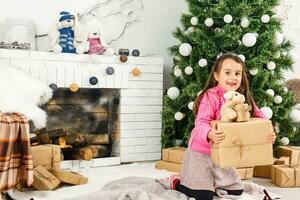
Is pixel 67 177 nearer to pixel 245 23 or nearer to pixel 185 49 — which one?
pixel 185 49

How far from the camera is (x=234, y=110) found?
196 centimetres

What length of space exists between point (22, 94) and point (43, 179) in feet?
1.77

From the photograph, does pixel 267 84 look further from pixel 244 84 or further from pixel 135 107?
pixel 135 107

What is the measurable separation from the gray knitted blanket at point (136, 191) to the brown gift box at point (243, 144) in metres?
0.39

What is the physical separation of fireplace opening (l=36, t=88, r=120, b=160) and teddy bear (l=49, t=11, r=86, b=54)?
342 mm

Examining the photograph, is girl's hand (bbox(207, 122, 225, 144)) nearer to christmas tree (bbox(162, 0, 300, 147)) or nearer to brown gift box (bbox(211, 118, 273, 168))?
brown gift box (bbox(211, 118, 273, 168))

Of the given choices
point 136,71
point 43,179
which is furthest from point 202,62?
point 43,179

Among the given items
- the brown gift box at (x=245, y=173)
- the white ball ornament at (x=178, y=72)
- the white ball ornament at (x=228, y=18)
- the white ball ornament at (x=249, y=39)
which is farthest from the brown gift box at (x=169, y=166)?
the white ball ornament at (x=228, y=18)

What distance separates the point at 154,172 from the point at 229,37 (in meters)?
1.18

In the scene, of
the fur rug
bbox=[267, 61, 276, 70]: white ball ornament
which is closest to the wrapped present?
bbox=[267, 61, 276, 70]: white ball ornament

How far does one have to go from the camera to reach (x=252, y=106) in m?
2.29

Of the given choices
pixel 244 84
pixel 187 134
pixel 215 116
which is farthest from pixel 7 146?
pixel 187 134

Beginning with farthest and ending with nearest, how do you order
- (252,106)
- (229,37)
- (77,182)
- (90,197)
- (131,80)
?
(131,80), (229,37), (77,182), (252,106), (90,197)

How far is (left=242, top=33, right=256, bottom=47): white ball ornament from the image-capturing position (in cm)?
300
